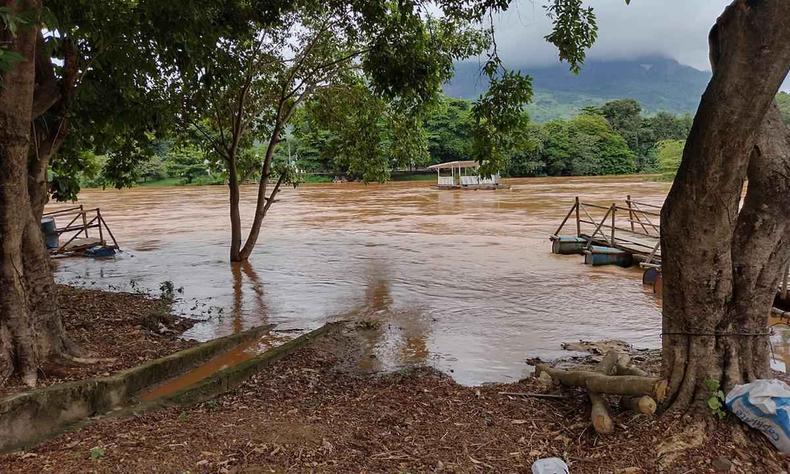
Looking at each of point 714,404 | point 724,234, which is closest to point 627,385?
point 714,404

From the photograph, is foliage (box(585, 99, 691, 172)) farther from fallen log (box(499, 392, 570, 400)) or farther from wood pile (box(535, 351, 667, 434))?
wood pile (box(535, 351, 667, 434))

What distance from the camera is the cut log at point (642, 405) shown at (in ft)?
12.3

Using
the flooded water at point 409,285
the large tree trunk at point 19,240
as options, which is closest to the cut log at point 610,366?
the flooded water at point 409,285

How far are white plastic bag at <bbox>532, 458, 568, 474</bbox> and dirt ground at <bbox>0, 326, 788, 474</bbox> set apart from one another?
13 cm

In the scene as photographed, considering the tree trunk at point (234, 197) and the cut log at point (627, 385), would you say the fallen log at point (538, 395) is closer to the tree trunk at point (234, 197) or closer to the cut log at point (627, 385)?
the cut log at point (627, 385)

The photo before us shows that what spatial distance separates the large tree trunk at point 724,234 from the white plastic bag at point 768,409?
0.25 meters

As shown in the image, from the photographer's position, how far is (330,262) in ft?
53.1

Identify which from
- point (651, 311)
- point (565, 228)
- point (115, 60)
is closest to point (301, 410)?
point (115, 60)

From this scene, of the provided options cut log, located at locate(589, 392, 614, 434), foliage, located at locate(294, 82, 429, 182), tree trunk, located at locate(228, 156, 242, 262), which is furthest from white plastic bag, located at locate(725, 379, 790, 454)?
tree trunk, located at locate(228, 156, 242, 262)

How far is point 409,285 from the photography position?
509 inches

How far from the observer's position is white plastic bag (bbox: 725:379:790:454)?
130 inches

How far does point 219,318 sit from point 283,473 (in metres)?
6.67

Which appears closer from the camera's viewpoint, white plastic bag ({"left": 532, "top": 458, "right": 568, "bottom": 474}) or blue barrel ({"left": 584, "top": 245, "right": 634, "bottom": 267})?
white plastic bag ({"left": 532, "top": 458, "right": 568, "bottom": 474})

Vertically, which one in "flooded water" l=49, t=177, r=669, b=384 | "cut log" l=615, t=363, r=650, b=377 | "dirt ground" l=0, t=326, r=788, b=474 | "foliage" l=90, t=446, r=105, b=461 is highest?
"cut log" l=615, t=363, r=650, b=377
